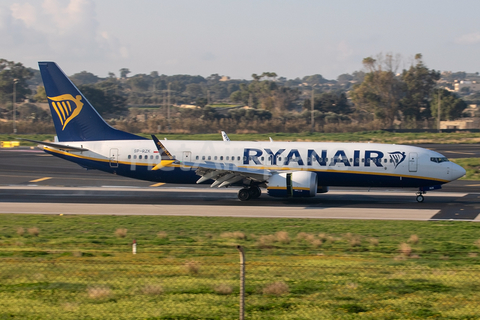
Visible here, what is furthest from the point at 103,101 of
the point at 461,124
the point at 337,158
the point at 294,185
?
the point at 294,185

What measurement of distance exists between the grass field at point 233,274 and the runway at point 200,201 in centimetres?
558

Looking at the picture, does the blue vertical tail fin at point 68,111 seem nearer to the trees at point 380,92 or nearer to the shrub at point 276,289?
the shrub at point 276,289

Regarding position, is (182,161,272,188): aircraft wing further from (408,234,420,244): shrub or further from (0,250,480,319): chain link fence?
(0,250,480,319): chain link fence

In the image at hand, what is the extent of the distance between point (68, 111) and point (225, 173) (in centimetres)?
1161

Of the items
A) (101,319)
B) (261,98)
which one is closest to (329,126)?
(261,98)

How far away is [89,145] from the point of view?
32906 mm

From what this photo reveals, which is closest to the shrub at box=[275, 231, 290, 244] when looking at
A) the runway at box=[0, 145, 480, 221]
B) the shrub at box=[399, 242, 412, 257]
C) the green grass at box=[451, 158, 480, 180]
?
the shrub at box=[399, 242, 412, 257]

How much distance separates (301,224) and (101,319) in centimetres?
1451

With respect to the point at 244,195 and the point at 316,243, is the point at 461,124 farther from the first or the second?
the point at 316,243

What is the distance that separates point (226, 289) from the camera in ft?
38.1

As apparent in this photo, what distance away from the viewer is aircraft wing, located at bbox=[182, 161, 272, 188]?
2981 centimetres

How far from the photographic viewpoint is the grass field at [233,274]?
412 inches

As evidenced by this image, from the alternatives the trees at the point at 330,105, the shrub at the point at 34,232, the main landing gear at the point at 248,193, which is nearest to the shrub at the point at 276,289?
the shrub at the point at 34,232

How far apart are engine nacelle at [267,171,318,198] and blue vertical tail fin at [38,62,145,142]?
1017 cm
